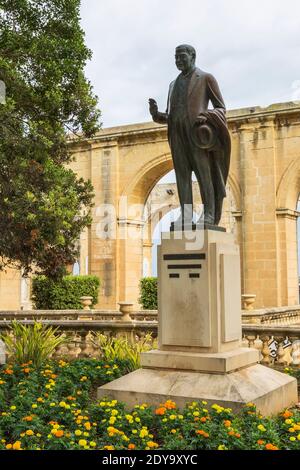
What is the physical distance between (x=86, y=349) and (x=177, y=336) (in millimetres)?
4155

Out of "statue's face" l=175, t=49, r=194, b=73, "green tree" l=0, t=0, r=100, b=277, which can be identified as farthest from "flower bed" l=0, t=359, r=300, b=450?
"green tree" l=0, t=0, r=100, b=277

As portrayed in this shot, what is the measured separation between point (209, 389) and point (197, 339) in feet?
1.72

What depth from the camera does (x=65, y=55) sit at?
9211 millimetres

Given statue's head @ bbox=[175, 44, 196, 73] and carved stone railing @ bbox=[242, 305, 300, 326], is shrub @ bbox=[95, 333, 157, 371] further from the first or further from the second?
carved stone railing @ bbox=[242, 305, 300, 326]

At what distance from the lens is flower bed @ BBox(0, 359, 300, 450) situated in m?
3.99

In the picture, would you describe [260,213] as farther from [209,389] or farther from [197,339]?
[209,389]

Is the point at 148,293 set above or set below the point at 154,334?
above

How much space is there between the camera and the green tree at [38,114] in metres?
8.74

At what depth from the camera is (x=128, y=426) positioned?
4.46m

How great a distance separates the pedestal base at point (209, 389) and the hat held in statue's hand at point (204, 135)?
7.76 ft

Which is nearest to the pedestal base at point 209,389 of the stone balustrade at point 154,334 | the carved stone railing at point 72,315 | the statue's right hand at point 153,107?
the stone balustrade at point 154,334

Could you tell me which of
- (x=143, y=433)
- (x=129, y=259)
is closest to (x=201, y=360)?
(x=143, y=433)

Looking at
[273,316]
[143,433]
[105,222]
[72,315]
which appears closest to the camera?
[143,433]

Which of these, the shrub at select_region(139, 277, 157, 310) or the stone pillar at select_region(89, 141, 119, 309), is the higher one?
the stone pillar at select_region(89, 141, 119, 309)
